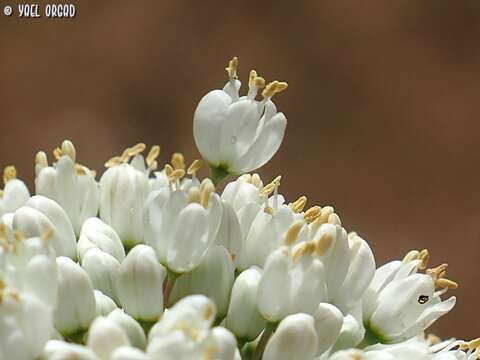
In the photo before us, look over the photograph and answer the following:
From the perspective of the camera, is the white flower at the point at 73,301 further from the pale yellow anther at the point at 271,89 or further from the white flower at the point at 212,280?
the pale yellow anther at the point at 271,89

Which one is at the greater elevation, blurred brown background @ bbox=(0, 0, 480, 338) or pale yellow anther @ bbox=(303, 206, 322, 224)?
blurred brown background @ bbox=(0, 0, 480, 338)

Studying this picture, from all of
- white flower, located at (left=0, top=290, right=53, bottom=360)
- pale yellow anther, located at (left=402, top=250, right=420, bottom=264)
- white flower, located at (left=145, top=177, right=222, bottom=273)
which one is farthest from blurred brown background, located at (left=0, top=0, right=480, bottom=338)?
white flower, located at (left=0, top=290, right=53, bottom=360)

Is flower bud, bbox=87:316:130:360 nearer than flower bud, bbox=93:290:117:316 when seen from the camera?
Yes

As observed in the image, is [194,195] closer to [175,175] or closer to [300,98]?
[175,175]

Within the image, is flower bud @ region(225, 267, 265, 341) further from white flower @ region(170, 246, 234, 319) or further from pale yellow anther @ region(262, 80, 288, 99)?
pale yellow anther @ region(262, 80, 288, 99)

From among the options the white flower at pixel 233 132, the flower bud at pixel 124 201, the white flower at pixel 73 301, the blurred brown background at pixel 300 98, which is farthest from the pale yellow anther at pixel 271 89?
the blurred brown background at pixel 300 98

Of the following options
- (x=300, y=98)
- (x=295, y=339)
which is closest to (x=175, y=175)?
(x=295, y=339)

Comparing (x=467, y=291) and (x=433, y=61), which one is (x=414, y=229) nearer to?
(x=467, y=291)
